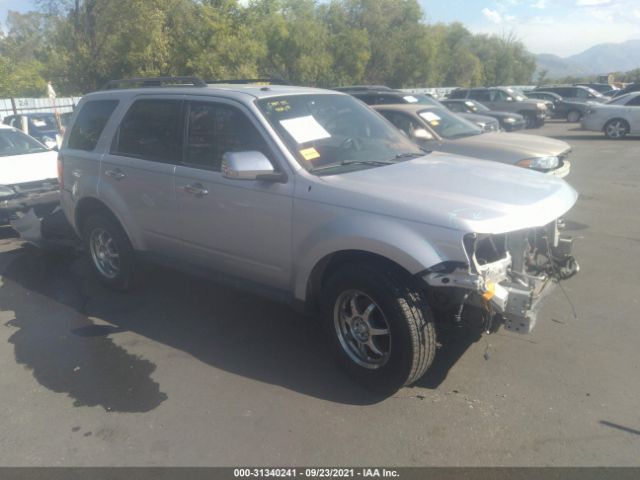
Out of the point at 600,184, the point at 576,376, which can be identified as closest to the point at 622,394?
the point at 576,376

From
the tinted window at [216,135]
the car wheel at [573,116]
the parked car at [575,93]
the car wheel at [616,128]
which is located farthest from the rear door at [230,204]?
the parked car at [575,93]

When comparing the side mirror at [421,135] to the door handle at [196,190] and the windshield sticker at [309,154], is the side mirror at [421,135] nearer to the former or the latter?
the windshield sticker at [309,154]

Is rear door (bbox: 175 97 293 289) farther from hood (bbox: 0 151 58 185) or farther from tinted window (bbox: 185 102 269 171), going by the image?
hood (bbox: 0 151 58 185)

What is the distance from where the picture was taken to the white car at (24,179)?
7.66m

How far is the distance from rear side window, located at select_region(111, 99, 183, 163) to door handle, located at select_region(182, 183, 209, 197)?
0.32m

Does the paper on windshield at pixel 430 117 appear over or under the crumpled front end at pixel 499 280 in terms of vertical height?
over

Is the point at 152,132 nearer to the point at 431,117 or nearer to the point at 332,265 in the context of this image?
the point at 332,265

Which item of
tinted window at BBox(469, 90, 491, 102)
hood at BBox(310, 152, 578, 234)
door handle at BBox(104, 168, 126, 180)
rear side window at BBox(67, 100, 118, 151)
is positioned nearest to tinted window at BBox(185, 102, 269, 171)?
hood at BBox(310, 152, 578, 234)

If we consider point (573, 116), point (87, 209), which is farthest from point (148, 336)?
point (573, 116)

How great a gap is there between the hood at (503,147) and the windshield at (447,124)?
1.11ft

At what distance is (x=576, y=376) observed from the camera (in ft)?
12.4

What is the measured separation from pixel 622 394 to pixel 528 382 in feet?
1.88

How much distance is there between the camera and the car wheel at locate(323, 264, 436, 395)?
133 inches
